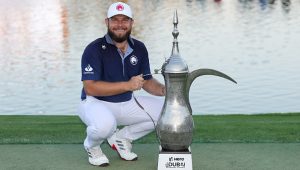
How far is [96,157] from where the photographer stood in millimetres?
6551

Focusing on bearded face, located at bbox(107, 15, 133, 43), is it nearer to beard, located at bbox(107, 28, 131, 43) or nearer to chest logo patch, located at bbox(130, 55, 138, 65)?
beard, located at bbox(107, 28, 131, 43)

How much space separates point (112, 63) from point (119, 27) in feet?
1.02

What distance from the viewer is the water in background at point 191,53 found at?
16641 millimetres

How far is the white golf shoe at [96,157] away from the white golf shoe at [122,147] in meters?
0.23

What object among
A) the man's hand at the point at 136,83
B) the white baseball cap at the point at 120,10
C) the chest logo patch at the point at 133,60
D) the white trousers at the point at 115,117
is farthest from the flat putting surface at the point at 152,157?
the white baseball cap at the point at 120,10

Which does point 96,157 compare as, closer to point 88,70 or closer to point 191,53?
point 88,70

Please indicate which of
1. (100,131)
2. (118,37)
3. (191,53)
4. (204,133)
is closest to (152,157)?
(100,131)

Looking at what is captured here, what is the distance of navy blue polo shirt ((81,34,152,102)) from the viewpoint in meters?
6.43

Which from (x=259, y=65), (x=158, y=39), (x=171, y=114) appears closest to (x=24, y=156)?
(x=171, y=114)

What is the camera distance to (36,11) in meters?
49.2

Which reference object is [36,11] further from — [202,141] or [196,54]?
[202,141]

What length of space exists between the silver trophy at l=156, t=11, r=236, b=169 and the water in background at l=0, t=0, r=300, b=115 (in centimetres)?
876

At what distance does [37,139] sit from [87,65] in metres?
1.71

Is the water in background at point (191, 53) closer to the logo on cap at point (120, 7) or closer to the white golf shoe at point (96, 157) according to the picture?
the white golf shoe at point (96, 157)
